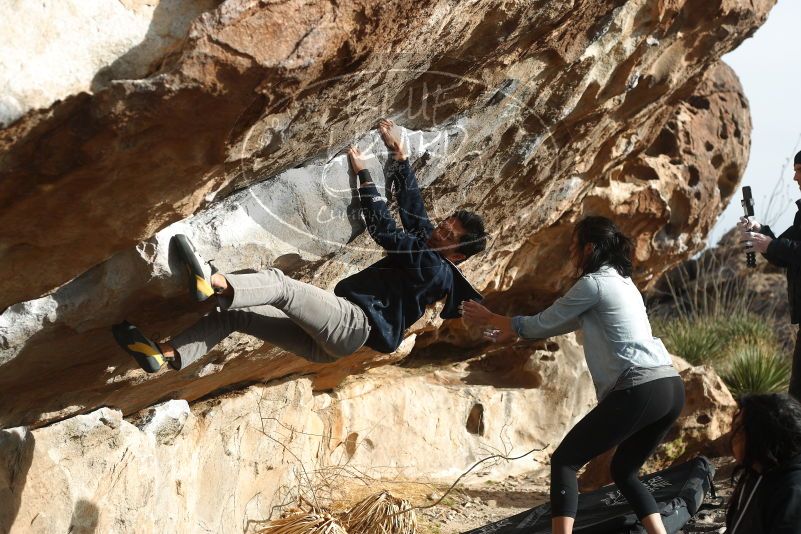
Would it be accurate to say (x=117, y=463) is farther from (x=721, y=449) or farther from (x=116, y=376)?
(x=721, y=449)

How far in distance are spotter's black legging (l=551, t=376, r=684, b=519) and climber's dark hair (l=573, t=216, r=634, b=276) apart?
597 millimetres

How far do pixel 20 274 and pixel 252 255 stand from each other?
1151mm

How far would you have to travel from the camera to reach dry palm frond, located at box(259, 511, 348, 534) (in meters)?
6.18

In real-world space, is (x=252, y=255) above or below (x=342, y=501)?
above

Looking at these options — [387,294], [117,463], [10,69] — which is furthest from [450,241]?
[10,69]

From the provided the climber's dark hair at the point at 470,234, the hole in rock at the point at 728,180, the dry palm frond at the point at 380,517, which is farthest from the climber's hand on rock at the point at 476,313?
the hole in rock at the point at 728,180

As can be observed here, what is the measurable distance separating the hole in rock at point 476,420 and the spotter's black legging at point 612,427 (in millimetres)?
3820

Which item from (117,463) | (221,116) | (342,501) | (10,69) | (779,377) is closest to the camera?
(10,69)

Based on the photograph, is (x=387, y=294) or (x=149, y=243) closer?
(x=149, y=243)

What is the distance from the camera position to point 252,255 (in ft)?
16.1

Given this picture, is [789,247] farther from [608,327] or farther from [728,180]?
[728,180]

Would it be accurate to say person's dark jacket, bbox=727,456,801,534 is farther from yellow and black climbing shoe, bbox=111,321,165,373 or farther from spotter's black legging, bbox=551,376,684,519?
yellow and black climbing shoe, bbox=111,321,165,373

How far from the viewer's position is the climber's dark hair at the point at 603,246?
191 inches

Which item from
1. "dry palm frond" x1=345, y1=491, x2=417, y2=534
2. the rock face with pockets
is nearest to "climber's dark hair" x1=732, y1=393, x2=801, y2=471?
the rock face with pockets
